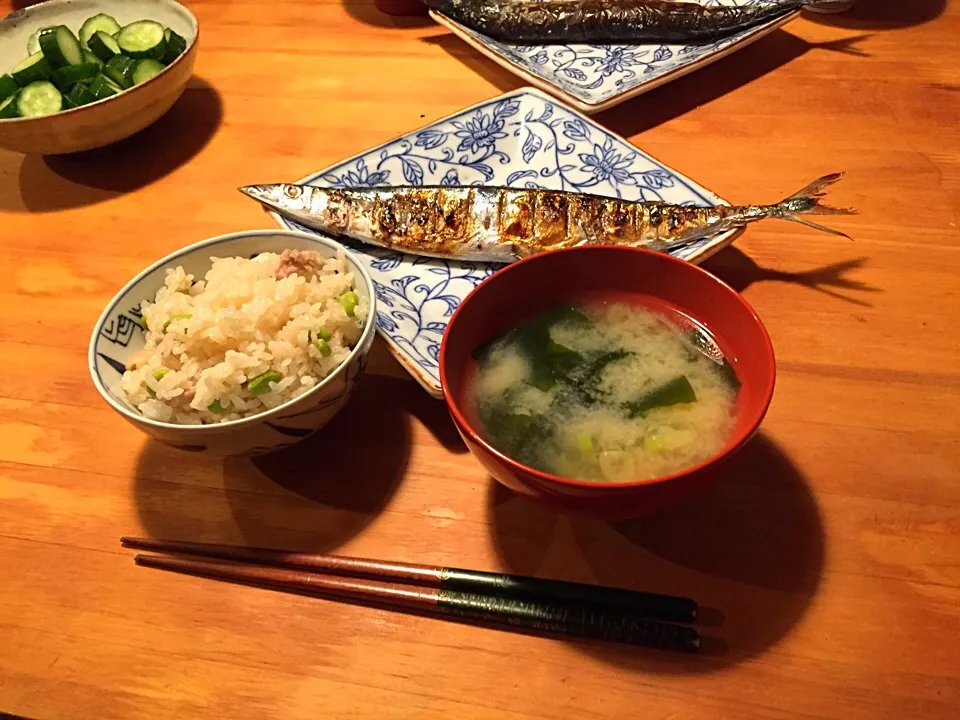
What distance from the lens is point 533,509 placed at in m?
1.06

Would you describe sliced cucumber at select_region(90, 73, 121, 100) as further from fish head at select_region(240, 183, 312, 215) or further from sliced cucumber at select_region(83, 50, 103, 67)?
fish head at select_region(240, 183, 312, 215)

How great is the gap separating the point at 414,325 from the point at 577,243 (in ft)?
1.19

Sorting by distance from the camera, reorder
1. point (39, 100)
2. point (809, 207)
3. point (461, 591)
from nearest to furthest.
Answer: point (461, 591) < point (809, 207) < point (39, 100)

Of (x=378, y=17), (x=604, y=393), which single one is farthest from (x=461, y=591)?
(x=378, y=17)

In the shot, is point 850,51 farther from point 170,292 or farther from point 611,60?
point 170,292

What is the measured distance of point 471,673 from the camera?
90 cm

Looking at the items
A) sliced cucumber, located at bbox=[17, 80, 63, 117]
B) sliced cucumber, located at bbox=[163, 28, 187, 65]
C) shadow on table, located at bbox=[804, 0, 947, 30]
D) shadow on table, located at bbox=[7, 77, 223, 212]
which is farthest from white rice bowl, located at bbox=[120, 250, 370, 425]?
shadow on table, located at bbox=[804, 0, 947, 30]

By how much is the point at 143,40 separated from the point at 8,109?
38 cm

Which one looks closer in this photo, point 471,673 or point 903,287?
point 471,673

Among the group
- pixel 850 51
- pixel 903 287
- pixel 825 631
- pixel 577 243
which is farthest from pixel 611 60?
pixel 825 631

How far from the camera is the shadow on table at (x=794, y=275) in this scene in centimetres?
134

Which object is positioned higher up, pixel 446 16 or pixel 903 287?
pixel 446 16

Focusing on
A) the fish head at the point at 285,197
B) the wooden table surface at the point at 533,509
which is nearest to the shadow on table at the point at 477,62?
the wooden table surface at the point at 533,509

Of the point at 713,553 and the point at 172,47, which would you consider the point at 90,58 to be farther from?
the point at 713,553
